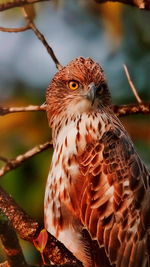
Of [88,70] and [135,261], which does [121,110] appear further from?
[135,261]

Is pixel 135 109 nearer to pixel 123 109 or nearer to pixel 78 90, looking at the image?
pixel 123 109

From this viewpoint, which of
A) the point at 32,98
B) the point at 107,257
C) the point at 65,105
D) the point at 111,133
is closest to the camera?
the point at 107,257

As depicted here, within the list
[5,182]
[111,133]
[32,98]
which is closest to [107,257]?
[111,133]

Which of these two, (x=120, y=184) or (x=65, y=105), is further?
(x=65, y=105)

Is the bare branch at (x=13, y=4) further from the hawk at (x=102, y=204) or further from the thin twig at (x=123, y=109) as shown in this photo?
the hawk at (x=102, y=204)

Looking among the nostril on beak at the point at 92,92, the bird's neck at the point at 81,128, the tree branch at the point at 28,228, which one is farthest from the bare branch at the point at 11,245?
the nostril on beak at the point at 92,92

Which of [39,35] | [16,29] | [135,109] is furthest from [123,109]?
[16,29]
